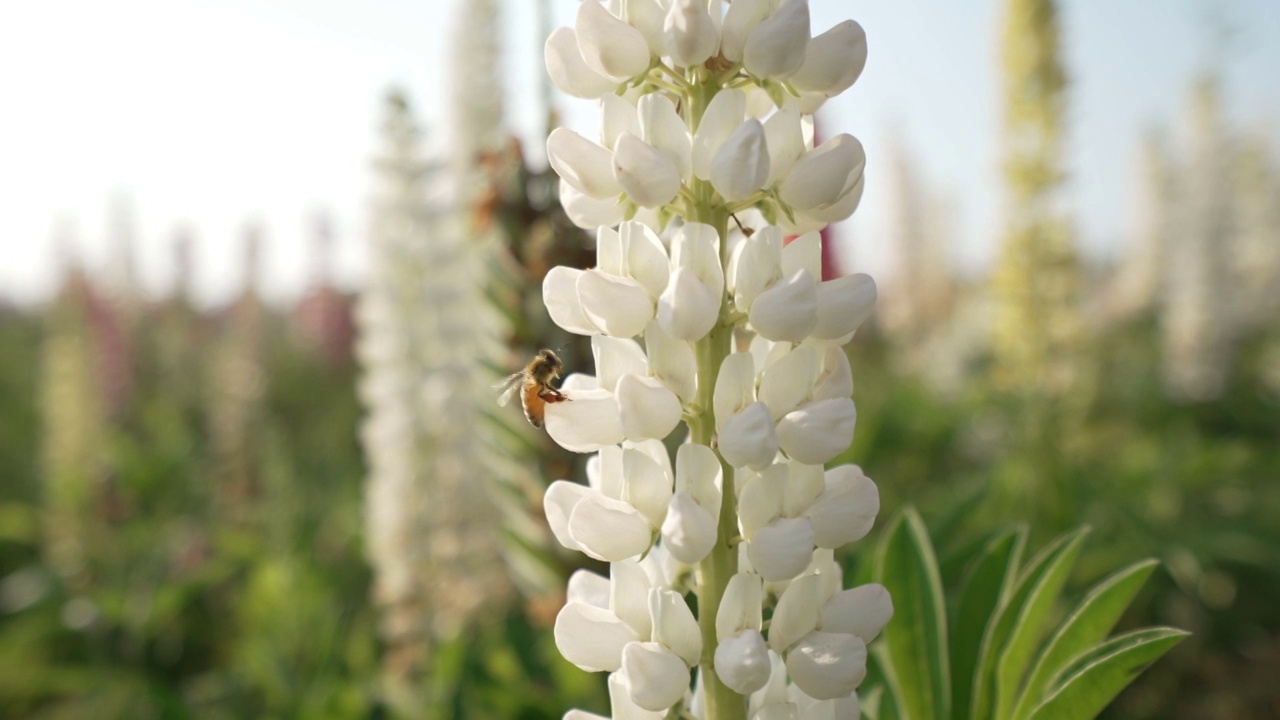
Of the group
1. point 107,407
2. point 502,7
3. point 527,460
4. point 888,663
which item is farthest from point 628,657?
point 107,407

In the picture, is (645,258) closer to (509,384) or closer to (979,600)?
(509,384)

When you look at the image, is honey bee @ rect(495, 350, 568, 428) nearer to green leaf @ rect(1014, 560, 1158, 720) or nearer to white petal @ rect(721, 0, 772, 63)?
white petal @ rect(721, 0, 772, 63)

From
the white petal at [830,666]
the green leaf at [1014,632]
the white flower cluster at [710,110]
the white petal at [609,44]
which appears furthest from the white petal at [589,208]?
the green leaf at [1014,632]

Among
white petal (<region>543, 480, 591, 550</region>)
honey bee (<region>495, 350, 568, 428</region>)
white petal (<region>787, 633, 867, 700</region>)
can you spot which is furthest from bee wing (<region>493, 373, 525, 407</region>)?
white petal (<region>787, 633, 867, 700</region>)

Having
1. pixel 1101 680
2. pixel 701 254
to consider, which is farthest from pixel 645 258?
pixel 1101 680

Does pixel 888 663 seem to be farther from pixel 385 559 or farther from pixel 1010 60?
pixel 1010 60

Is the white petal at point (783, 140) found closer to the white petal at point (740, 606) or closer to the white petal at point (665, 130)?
the white petal at point (665, 130)
